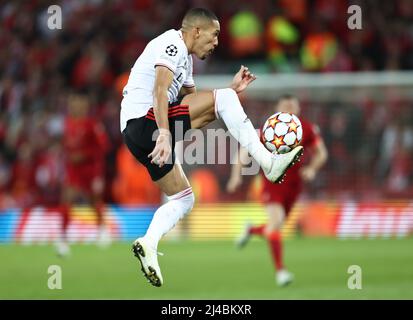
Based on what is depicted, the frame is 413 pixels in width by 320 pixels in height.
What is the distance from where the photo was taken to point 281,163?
7.38 m

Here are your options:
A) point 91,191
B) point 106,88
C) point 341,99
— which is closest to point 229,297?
point 91,191

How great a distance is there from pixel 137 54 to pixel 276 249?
894 cm

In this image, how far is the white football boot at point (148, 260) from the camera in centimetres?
741

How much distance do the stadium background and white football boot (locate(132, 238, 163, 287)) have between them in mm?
6505

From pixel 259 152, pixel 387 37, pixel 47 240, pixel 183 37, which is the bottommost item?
pixel 47 240

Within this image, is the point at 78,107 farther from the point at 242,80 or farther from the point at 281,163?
the point at 281,163

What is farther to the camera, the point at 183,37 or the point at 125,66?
the point at 125,66

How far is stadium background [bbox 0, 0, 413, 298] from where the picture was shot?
16.6 meters

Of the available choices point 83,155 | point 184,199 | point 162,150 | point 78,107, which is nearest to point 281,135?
point 184,199

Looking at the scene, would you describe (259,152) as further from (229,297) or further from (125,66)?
(125,66)

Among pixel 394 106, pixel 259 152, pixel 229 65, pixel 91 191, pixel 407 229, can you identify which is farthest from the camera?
pixel 229 65

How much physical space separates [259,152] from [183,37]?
3.56ft

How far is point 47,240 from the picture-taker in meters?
17.1

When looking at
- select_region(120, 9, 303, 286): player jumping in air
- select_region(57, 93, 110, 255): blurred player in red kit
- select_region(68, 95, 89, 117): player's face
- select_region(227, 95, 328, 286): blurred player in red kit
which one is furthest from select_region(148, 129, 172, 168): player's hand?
select_region(68, 95, 89, 117): player's face
